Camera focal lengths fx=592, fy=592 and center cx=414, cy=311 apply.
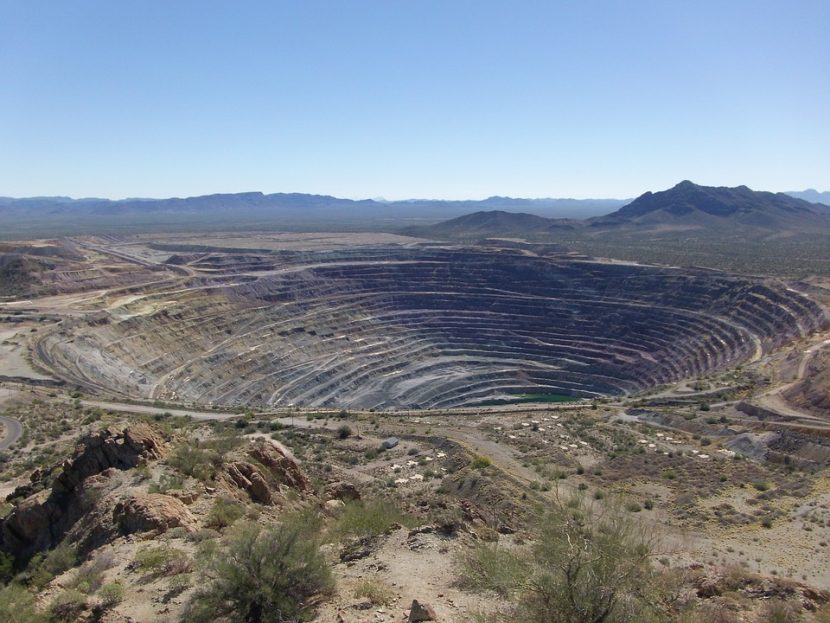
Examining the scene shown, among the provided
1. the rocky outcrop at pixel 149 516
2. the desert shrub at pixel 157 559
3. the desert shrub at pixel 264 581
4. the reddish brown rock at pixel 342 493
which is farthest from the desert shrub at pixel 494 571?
the reddish brown rock at pixel 342 493

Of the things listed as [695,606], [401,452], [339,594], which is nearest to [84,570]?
[339,594]

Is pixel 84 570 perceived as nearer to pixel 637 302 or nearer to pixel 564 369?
pixel 564 369

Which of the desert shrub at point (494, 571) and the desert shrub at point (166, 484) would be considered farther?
the desert shrub at point (166, 484)

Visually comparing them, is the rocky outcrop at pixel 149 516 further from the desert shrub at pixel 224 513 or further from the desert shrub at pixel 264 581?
the desert shrub at pixel 264 581

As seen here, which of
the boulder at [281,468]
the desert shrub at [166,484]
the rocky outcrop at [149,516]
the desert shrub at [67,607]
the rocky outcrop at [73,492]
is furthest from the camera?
the boulder at [281,468]

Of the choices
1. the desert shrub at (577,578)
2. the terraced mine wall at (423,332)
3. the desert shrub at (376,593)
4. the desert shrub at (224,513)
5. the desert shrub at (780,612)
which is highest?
the desert shrub at (577,578)

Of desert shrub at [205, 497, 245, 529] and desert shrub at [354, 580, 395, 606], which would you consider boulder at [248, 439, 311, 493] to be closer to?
desert shrub at [205, 497, 245, 529]
